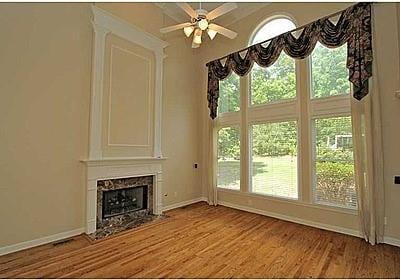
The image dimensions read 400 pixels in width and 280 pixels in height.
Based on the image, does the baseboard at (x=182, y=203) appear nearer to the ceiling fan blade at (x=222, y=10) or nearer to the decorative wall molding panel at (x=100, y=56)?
the decorative wall molding panel at (x=100, y=56)

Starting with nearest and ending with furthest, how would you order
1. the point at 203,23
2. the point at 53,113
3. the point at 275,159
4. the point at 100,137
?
1. the point at 203,23
2. the point at 53,113
3. the point at 100,137
4. the point at 275,159

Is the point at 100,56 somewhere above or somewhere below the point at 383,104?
above

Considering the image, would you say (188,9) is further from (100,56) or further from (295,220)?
(295,220)

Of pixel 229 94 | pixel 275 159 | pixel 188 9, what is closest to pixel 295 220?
pixel 275 159

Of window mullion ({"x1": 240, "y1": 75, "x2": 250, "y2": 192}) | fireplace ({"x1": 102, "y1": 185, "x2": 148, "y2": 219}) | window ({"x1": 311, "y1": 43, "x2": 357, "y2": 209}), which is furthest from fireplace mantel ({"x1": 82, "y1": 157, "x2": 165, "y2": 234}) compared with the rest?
window ({"x1": 311, "y1": 43, "x2": 357, "y2": 209})

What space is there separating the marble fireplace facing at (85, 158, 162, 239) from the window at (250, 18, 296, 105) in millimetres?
2750

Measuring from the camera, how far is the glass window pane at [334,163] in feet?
12.9

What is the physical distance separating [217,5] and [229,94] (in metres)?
2.00

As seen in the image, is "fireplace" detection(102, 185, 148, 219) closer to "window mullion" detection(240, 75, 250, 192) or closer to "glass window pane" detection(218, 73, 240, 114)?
"window mullion" detection(240, 75, 250, 192)

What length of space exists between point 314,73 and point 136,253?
169 inches

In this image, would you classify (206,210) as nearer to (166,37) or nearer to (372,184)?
(372,184)

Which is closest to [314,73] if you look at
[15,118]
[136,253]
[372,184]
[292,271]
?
[372,184]

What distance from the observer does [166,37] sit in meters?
5.58

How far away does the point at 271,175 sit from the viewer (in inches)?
197
